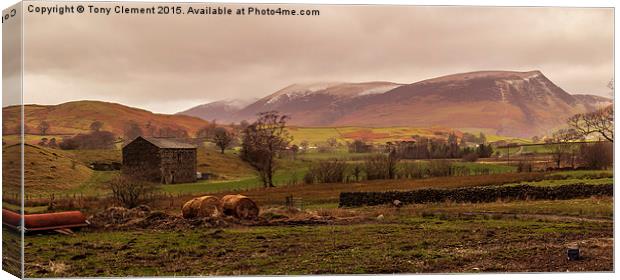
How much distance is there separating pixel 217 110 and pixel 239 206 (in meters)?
2.38

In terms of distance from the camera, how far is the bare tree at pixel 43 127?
761 inches

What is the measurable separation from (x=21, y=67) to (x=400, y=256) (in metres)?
9.51

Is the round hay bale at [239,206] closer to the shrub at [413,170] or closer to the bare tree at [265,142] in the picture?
the bare tree at [265,142]

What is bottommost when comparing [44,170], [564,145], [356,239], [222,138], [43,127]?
[356,239]

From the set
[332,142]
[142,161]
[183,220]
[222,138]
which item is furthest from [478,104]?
[142,161]

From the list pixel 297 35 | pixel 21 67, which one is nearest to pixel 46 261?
pixel 21 67

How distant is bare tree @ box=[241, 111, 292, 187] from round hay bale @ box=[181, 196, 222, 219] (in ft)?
4.30

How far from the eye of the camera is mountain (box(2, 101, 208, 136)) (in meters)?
19.3

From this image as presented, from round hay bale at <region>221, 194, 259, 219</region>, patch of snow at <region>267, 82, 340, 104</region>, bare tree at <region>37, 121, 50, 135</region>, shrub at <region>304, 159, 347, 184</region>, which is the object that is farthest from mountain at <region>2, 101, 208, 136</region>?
shrub at <region>304, 159, 347, 184</region>

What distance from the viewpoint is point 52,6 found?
63.0ft

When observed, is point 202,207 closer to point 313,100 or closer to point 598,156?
point 313,100

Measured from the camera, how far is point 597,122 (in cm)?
2214

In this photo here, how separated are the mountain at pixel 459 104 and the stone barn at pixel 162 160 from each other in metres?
2.79

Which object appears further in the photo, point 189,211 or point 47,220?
point 189,211
